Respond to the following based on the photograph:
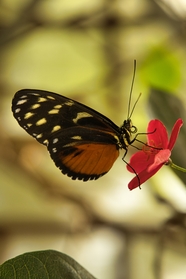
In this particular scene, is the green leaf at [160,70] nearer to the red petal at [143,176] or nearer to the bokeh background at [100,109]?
the bokeh background at [100,109]

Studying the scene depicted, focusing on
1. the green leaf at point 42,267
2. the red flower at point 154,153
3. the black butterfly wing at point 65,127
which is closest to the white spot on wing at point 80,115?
the black butterfly wing at point 65,127

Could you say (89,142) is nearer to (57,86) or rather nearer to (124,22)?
(124,22)

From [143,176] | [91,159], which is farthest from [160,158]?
[91,159]

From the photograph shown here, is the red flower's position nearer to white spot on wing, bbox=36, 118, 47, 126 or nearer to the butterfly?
the butterfly

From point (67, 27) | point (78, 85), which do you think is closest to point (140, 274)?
point (78, 85)

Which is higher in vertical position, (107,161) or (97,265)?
(107,161)

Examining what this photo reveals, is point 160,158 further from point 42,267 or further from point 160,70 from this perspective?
point 160,70
